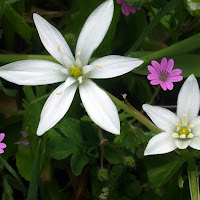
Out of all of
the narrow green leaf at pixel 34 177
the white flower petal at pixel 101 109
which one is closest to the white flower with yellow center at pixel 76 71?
the white flower petal at pixel 101 109

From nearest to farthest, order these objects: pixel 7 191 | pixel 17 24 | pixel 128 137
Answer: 1. pixel 128 137
2. pixel 7 191
3. pixel 17 24

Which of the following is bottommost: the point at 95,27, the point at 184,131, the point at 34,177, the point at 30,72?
the point at 34,177

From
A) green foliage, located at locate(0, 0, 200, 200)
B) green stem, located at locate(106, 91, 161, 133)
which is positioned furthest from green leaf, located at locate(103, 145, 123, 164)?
green stem, located at locate(106, 91, 161, 133)

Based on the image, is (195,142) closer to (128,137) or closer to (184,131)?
(184,131)

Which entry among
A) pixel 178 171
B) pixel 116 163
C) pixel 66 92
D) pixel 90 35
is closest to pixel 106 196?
pixel 116 163

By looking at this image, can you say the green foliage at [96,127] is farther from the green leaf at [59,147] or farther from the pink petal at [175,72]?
the pink petal at [175,72]

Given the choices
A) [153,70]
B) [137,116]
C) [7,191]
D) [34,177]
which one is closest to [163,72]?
[153,70]
